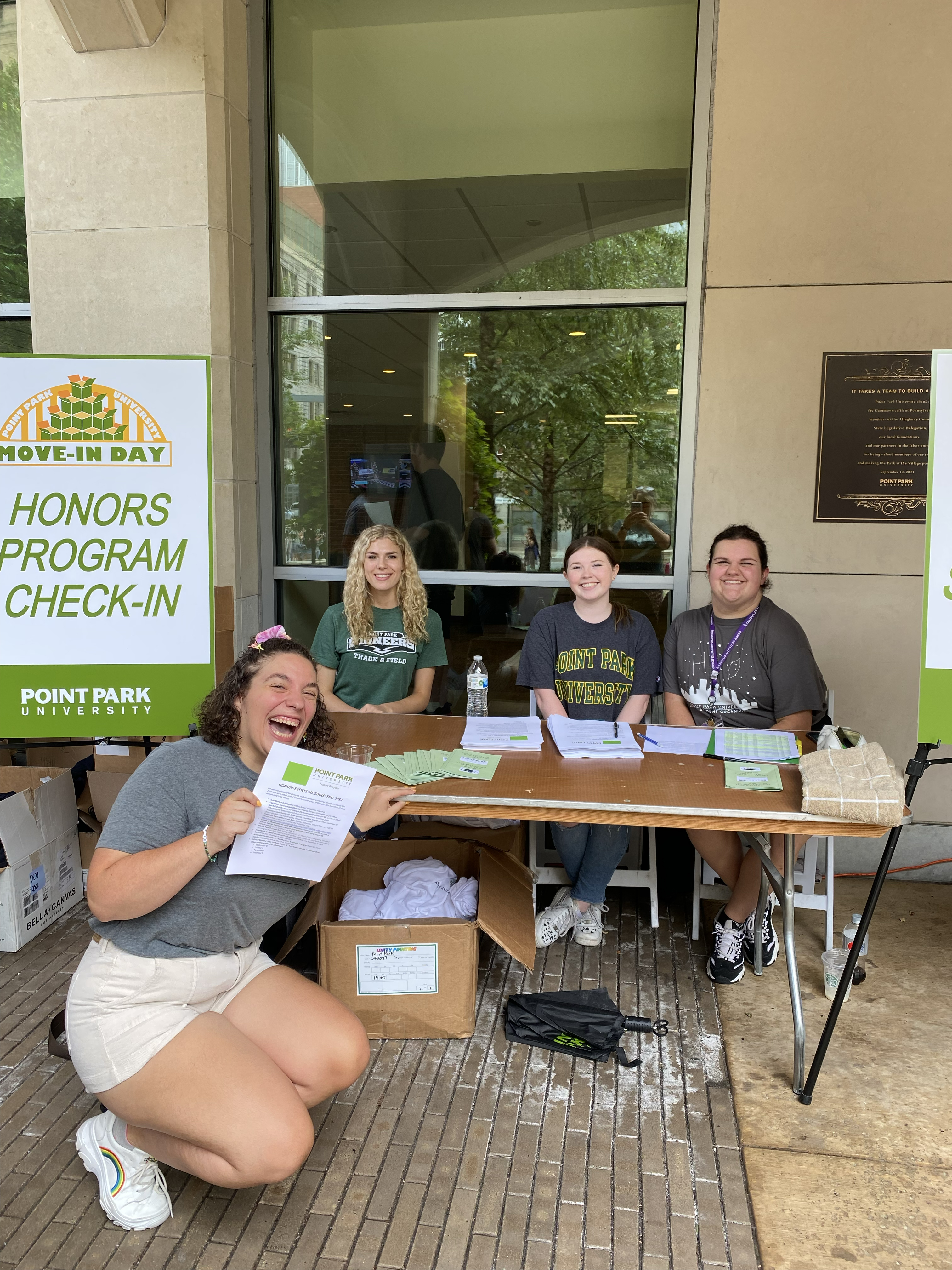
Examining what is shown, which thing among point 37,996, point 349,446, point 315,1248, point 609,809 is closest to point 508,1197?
point 315,1248

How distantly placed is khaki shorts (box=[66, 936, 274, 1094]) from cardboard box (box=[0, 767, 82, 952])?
4.19 feet

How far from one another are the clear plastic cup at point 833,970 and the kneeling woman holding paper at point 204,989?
63.3 inches

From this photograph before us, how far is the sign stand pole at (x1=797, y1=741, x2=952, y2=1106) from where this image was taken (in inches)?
86.6

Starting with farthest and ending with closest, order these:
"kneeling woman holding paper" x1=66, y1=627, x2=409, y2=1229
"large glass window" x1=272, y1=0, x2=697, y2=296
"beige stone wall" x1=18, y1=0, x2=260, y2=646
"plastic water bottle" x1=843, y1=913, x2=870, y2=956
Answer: "large glass window" x1=272, y1=0, x2=697, y2=296
"beige stone wall" x1=18, y1=0, x2=260, y2=646
"plastic water bottle" x1=843, y1=913, x2=870, y2=956
"kneeling woman holding paper" x1=66, y1=627, x2=409, y2=1229

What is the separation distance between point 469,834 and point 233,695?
1.37 metres

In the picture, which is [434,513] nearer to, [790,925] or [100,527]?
[100,527]

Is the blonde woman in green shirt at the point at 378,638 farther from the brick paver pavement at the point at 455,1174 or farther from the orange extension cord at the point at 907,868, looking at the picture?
the orange extension cord at the point at 907,868

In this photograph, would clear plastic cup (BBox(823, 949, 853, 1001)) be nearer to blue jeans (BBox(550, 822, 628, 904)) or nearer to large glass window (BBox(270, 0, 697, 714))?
blue jeans (BBox(550, 822, 628, 904))

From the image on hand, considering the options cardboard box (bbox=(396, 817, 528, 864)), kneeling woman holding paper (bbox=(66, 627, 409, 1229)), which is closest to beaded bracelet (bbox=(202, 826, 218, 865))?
kneeling woman holding paper (bbox=(66, 627, 409, 1229))

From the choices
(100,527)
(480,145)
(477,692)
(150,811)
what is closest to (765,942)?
(477,692)

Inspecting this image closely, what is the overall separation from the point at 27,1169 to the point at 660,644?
286 cm

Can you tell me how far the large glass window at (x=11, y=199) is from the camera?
4.50m

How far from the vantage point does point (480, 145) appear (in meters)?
3.99

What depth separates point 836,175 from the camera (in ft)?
11.6
